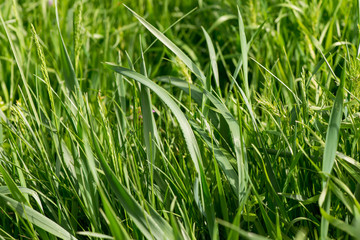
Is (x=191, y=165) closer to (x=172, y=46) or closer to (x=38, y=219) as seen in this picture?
(x=172, y=46)

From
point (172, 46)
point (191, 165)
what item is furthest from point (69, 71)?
point (191, 165)

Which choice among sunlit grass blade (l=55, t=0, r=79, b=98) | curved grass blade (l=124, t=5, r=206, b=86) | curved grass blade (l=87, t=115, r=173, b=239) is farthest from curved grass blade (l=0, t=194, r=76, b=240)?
curved grass blade (l=124, t=5, r=206, b=86)

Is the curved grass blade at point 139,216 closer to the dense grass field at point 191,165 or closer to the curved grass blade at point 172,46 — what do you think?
the dense grass field at point 191,165

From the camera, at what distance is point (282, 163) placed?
45.4 inches

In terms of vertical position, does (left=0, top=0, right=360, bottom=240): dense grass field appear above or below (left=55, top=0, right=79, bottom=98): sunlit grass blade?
below

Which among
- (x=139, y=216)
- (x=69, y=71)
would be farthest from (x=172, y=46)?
(x=139, y=216)

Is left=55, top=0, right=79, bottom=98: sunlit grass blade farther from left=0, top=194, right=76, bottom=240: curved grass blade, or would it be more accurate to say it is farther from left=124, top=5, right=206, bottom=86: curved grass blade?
left=0, top=194, right=76, bottom=240: curved grass blade

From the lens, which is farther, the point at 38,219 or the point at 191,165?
the point at 191,165

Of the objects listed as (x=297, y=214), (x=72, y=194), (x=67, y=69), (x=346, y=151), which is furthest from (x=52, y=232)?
(x=346, y=151)

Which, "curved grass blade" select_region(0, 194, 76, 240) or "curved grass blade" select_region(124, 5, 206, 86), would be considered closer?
"curved grass blade" select_region(0, 194, 76, 240)

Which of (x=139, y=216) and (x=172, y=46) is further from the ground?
(x=172, y=46)

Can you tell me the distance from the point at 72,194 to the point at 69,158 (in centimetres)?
9

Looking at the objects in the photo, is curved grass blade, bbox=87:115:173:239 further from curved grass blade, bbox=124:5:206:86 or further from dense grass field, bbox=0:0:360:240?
curved grass blade, bbox=124:5:206:86

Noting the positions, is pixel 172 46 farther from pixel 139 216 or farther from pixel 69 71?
pixel 139 216
